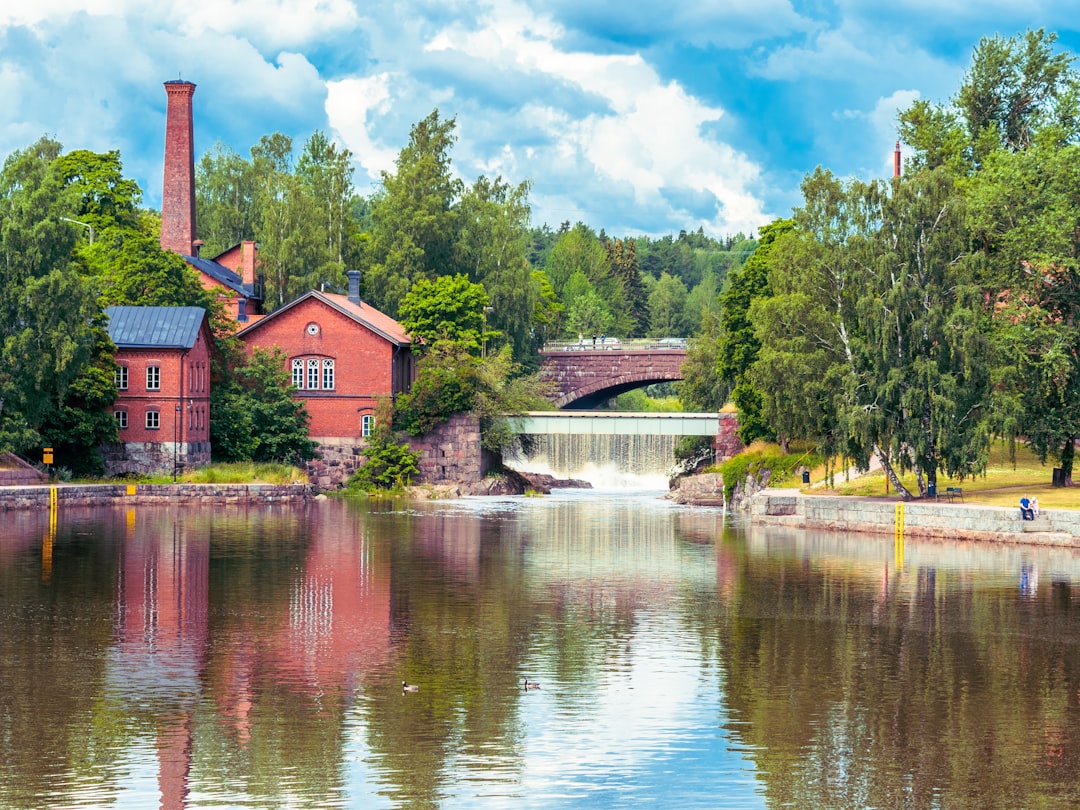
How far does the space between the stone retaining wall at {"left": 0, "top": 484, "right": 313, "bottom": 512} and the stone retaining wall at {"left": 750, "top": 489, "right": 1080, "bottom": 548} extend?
2299cm

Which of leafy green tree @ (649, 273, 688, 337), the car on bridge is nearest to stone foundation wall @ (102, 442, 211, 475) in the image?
the car on bridge

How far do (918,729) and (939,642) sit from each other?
855cm

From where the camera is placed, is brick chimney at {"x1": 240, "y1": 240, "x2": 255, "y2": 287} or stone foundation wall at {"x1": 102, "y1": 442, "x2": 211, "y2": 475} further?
brick chimney at {"x1": 240, "y1": 240, "x2": 255, "y2": 287}

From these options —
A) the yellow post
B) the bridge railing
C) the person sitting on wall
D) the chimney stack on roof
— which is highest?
the chimney stack on roof

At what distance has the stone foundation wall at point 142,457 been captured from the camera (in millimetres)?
76500

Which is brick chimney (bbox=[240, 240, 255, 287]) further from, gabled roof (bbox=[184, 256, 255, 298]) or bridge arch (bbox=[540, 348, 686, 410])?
bridge arch (bbox=[540, 348, 686, 410])

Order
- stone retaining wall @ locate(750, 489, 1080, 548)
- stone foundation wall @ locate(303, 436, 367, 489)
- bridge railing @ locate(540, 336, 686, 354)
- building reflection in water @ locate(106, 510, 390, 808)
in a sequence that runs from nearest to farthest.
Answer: building reflection in water @ locate(106, 510, 390, 808) < stone retaining wall @ locate(750, 489, 1080, 548) < stone foundation wall @ locate(303, 436, 367, 489) < bridge railing @ locate(540, 336, 686, 354)

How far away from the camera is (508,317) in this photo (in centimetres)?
10175

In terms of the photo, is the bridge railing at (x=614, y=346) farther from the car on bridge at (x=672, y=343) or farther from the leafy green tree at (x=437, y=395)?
the leafy green tree at (x=437, y=395)

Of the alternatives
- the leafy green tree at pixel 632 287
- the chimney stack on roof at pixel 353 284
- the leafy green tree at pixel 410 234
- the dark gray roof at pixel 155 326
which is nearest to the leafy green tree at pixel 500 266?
the leafy green tree at pixel 410 234

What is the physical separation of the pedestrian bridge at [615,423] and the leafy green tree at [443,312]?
5454 millimetres

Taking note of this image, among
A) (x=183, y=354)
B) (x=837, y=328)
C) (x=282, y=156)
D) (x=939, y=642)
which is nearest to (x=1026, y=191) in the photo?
(x=837, y=328)

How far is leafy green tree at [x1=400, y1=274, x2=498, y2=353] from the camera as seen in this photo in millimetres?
88375

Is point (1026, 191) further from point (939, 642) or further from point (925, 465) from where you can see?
point (939, 642)
